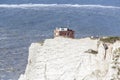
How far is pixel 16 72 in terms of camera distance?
77562mm

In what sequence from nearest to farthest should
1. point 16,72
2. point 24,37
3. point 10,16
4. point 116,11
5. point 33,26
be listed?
point 16,72
point 24,37
point 33,26
point 10,16
point 116,11

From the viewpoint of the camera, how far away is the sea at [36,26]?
289 ft

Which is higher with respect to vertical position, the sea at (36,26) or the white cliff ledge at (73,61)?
the white cliff ledge at (73,61)

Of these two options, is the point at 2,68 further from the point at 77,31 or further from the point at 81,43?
the point at 81,43

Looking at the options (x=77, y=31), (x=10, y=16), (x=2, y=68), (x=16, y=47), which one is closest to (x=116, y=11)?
(x=10, y=16)

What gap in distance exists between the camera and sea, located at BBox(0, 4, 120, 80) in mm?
88188

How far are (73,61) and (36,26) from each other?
294 feet

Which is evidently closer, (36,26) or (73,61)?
(73,61)

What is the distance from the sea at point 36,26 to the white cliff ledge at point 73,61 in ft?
122

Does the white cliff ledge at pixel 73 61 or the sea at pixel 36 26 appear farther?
the sea at pixel 36 26

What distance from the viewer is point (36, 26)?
12450 cm

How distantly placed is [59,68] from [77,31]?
80.2 m

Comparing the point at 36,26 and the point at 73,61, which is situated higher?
the point at 73,61

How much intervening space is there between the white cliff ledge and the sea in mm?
37324
